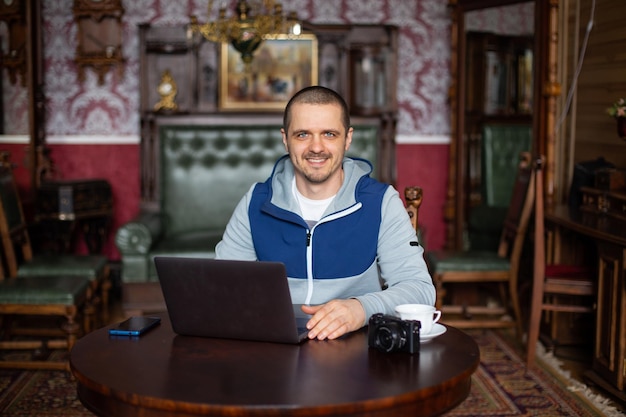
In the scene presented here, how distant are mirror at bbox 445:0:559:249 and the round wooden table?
4.42m

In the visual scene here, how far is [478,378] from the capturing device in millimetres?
4531

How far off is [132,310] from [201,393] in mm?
3875

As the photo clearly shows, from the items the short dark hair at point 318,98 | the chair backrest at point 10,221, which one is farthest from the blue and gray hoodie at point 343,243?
the chair backrest at point 10,221

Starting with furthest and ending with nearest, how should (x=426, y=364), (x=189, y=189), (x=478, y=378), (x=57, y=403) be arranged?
(x=189, y=189) → (x=478, y=378) → (x=57, y=403) → (x=426, y=364)

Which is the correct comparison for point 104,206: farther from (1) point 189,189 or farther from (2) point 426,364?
(2) point 426,364

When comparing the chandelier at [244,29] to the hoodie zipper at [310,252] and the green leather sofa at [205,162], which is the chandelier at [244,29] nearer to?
the green leather sofa at [205,162]

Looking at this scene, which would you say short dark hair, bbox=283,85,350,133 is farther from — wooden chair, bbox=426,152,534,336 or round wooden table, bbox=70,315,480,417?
wooden chair, bbox=426,152,534,336

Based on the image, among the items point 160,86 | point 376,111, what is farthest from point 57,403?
point 376,111

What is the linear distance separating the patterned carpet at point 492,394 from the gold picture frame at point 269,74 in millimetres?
2878

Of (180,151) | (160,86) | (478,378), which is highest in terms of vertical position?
(160,86)

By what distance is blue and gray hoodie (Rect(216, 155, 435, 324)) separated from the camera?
2705 mm

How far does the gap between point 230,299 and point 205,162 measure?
4452mm

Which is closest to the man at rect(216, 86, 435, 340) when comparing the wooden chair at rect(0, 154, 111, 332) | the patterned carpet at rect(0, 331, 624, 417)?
the patterned carpet at rect(0, 331, 624, 417)

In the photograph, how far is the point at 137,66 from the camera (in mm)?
6855
